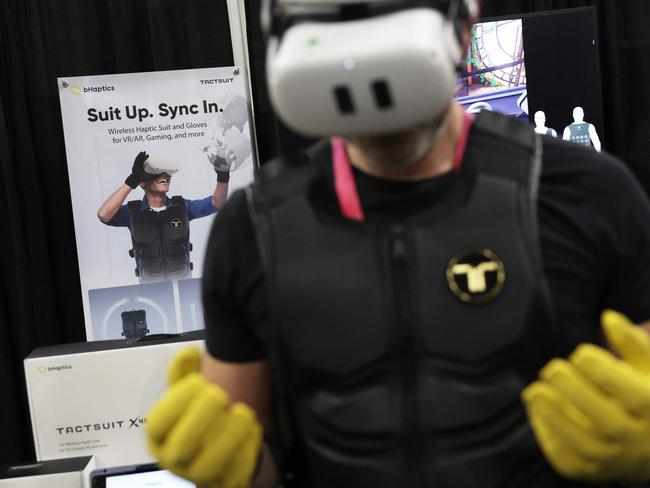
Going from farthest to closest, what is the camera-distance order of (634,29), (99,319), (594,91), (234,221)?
(634,29) < (594,91) < (99,319) < (234,221)

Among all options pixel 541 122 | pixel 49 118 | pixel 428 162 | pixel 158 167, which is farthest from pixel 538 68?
pixel 428 162

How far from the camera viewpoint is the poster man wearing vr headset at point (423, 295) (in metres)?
0.80

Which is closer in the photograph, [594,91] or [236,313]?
[236,313]

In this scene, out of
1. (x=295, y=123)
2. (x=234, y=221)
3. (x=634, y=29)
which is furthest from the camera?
(x=634, y=29)

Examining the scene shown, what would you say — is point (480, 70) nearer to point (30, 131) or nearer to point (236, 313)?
point (30, 131)

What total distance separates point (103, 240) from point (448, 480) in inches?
89.3

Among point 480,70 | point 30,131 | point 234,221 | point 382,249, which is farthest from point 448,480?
point 30,131

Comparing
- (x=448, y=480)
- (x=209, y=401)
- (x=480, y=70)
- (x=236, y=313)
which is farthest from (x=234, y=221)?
(x=480, y=70)

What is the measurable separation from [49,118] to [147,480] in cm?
177

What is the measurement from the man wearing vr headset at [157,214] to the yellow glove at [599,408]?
225 cm

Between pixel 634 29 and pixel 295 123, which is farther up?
pixel 634 29

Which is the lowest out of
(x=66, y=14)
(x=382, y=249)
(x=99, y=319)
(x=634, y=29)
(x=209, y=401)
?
(x=99, y=319)

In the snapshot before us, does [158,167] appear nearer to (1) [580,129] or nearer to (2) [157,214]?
(2) [157,214]

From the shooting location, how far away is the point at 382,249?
839 millimetres
